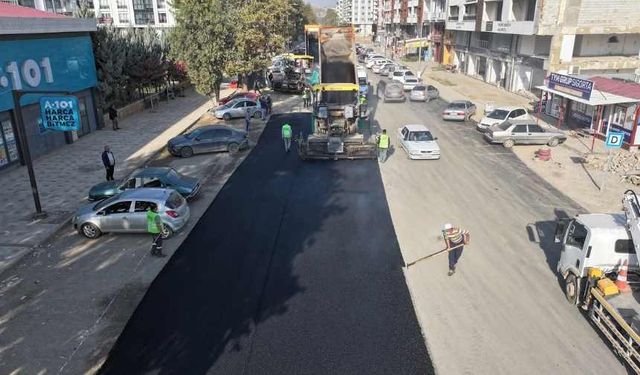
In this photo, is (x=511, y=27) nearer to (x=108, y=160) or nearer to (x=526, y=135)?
(x=526, y=135)

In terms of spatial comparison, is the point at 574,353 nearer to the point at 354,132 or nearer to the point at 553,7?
the point at 354,132

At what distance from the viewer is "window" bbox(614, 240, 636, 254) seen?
1161 centimetres

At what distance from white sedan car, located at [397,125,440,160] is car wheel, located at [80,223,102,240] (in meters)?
15.6

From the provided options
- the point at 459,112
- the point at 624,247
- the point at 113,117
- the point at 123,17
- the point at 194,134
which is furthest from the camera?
the point at 123,17

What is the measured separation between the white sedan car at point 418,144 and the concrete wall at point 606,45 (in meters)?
27.7

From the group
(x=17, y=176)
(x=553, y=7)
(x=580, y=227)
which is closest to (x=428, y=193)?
(x=580, y=227)

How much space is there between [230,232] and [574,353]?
11147 mm

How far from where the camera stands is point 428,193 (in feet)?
67.8

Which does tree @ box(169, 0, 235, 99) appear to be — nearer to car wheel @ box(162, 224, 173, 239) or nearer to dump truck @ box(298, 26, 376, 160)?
dump truck @ box(298, 26, 376, 160)

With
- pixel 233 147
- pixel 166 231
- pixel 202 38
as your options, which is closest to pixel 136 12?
pixel 202 38

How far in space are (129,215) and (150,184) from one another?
105 inches

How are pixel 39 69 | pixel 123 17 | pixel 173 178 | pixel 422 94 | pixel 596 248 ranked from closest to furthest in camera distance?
pixel 596 248 → pixel 173 178 → pixel 39 69 → pixel 422 94 → pixel 123 17

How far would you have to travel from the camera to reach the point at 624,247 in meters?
11.6

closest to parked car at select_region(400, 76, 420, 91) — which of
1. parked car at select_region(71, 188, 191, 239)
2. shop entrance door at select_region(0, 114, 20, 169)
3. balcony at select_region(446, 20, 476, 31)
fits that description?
balcony at select_region(446, 20, 476, 31)
